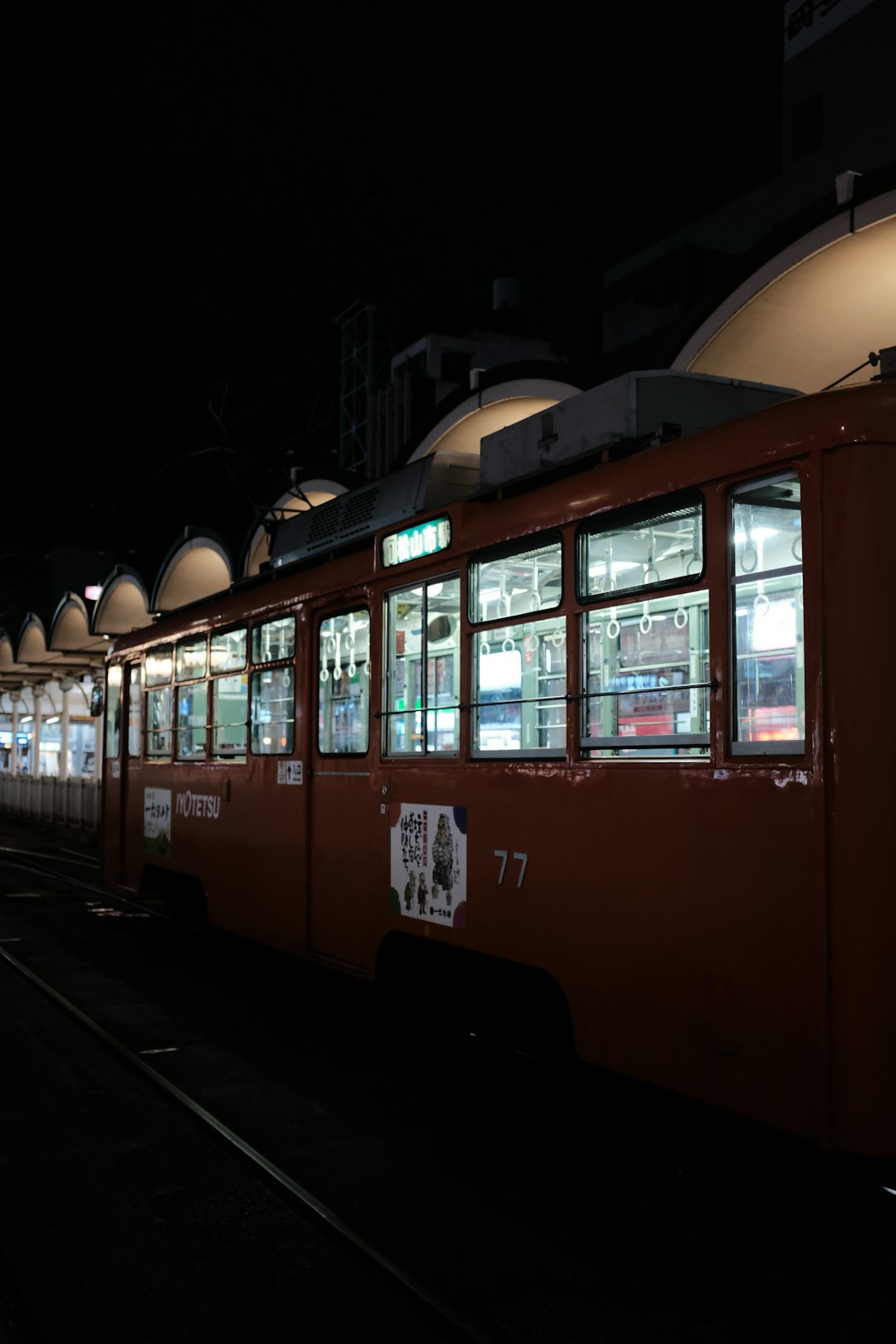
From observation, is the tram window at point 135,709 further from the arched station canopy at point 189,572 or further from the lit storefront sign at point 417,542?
the arched station canopy at point 189,572

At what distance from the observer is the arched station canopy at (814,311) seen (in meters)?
9.39

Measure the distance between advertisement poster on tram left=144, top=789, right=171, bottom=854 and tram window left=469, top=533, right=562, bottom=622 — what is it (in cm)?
520

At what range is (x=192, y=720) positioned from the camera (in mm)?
9641

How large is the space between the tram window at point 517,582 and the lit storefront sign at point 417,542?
14.1 inches

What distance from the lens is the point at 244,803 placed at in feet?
27.6

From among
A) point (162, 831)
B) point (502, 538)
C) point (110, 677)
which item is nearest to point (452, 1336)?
point (502, 538)

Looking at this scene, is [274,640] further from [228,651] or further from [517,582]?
[517,582]

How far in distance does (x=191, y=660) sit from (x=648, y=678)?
5.75 metres

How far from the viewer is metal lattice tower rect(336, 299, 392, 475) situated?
37656 mm

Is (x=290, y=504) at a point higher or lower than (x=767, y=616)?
higher

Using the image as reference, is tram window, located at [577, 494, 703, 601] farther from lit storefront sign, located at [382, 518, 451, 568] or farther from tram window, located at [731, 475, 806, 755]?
→ lit storefront sign, located at [382, 518, 451, 568]

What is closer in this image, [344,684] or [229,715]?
[344,684]

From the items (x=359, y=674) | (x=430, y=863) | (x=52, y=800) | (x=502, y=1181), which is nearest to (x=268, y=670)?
(x=359, y=674)

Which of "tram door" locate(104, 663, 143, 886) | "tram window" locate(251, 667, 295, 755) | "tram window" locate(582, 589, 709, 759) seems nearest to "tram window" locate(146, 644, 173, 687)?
"tram door" locate(104, 663, 143, 886)
